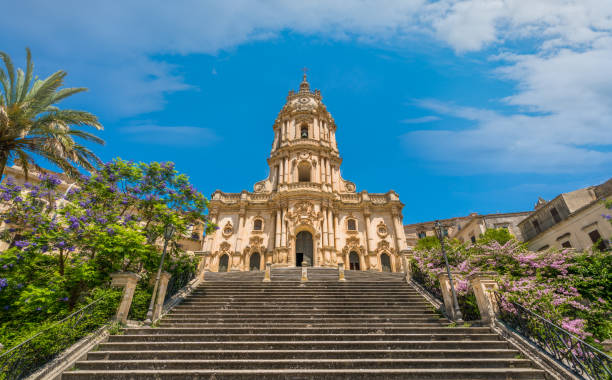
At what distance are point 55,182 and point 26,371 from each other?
862 centimetres

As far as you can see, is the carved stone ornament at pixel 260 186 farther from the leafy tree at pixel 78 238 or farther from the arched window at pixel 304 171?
the leafy tree at pixel 78 238

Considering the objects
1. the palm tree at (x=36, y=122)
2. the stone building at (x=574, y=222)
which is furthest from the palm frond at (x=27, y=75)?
the stone building at (x=574, y=222)

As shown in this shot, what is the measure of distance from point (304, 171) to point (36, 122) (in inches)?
950

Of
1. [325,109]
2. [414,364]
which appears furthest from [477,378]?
[325,109]

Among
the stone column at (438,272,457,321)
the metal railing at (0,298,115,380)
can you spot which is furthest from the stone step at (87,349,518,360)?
the stone column at (438,272,457,321)

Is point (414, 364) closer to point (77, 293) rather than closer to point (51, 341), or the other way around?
point (51, 341)

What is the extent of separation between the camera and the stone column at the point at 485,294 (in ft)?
31.1

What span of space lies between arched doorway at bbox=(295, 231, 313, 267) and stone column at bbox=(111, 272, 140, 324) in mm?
18271

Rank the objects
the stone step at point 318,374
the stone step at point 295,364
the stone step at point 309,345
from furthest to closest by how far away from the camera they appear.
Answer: the stone step at point 309,345 → the stone step at point 295,364 → the stone step at point 318,374

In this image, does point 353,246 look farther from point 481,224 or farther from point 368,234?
point 481,224

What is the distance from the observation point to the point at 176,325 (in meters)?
10.1

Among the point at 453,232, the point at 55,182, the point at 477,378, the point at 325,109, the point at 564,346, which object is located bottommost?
the point at 477,378

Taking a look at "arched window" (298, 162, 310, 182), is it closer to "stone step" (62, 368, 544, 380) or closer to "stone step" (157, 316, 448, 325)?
"stone step" (157, 316, 448, 325)

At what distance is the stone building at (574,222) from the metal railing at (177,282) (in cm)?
2614
